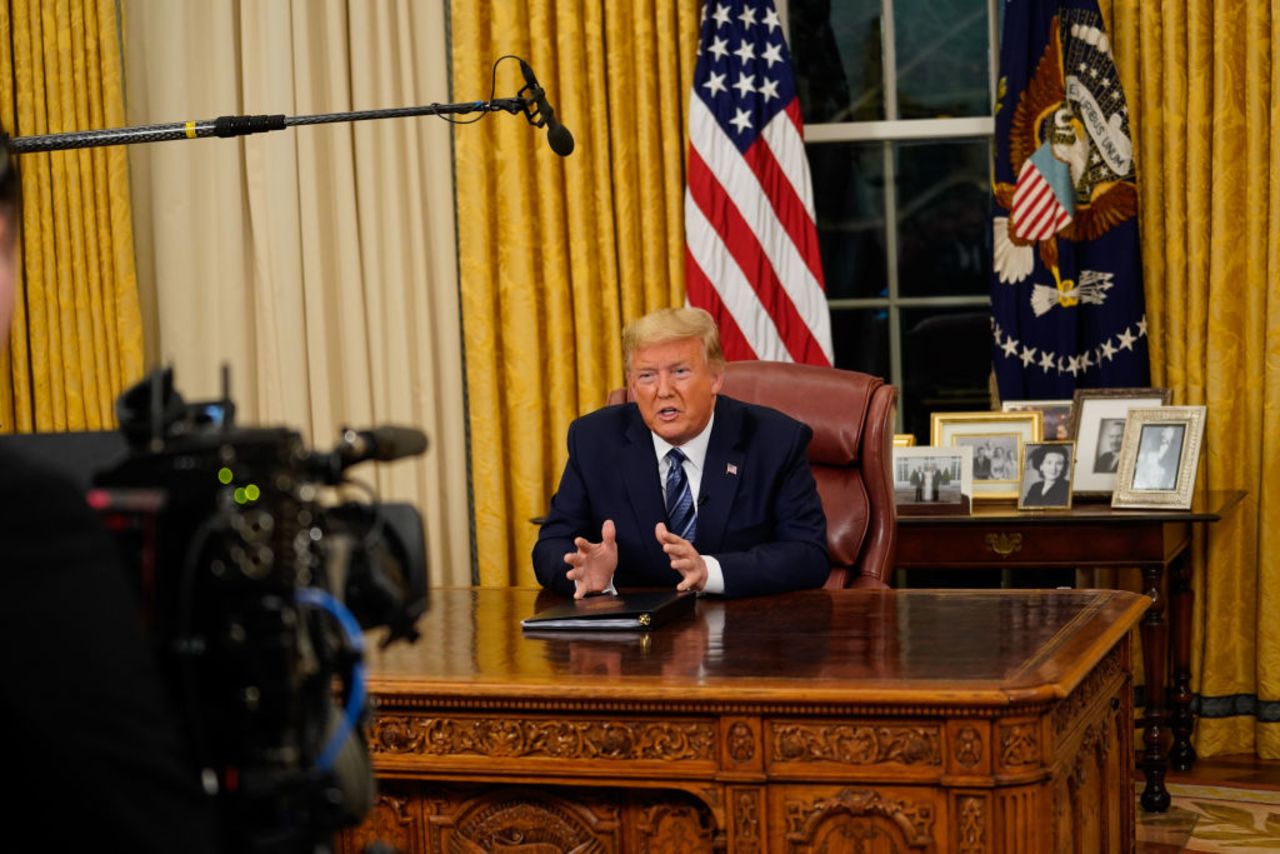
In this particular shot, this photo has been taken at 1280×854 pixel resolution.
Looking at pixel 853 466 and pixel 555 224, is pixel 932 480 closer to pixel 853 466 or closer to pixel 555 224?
pixel 853 466

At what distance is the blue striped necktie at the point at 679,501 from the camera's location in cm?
363

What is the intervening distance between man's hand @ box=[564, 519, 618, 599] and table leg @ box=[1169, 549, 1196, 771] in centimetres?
207

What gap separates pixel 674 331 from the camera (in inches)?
143

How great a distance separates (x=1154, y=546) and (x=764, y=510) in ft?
4.31

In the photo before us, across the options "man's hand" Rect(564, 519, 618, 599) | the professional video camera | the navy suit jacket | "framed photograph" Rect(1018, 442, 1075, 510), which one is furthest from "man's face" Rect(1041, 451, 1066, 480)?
the professional video camera

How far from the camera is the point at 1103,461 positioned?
4676mm

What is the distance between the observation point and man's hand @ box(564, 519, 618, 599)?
10.7 feet

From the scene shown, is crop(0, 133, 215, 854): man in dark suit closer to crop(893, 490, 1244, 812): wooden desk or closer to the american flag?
crop(893, 490, 1244, 812): wooden desk

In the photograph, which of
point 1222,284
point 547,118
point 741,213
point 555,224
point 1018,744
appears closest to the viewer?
point 1018,744

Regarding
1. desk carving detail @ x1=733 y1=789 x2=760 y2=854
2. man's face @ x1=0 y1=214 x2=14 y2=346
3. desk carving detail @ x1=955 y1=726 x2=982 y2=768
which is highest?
man's face @ x1=0 y1=214 x2=14 y2=346

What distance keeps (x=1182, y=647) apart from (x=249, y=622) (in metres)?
4.00

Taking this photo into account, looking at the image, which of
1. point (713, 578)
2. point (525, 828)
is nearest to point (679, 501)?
point (713, 578)

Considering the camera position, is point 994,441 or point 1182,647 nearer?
point 1182,647

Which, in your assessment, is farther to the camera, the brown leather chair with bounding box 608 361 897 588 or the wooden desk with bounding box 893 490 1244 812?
the wooden desk with bounding box 893 490 1244 812
